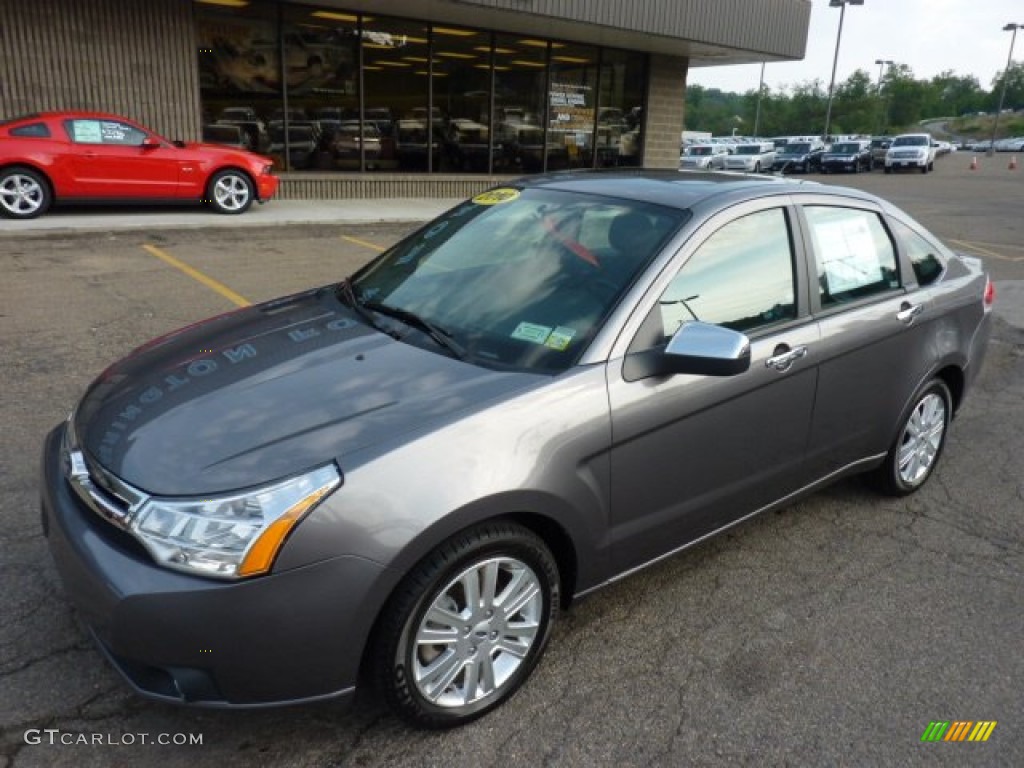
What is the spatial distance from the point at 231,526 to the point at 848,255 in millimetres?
2910

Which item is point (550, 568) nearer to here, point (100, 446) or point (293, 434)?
point (293, 434)

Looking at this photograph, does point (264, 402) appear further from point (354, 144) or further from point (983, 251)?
point (354, 144)

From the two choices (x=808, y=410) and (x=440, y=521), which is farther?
(x=808, y=410)

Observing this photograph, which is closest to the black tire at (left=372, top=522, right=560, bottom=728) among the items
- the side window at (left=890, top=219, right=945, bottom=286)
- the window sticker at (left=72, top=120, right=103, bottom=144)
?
the side window at (left=890, top=219, right=945, bottom=286)

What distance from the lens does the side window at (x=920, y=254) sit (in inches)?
164

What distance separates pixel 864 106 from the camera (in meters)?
104

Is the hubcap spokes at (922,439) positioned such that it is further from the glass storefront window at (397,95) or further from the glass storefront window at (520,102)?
the glass storefront window at (520,102)

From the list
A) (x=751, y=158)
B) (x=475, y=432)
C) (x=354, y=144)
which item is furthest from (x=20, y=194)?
(x=751, y=158)

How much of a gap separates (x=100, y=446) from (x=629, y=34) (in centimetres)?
1608

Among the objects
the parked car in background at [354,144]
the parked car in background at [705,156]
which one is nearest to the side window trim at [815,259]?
the parked car in background at [354,144]

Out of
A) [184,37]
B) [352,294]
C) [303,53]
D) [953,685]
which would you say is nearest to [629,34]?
[303,53]

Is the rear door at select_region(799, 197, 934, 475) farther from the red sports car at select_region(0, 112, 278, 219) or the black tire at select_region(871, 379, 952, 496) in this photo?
the red sports car at select_region(0, 112, 278, 219)

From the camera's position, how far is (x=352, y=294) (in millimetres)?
3643

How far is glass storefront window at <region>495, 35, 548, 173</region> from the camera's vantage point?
17656mm
